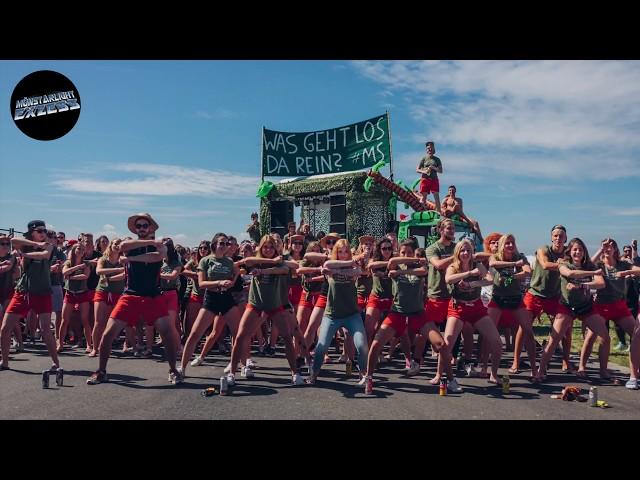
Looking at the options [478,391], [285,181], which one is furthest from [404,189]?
[478,391]

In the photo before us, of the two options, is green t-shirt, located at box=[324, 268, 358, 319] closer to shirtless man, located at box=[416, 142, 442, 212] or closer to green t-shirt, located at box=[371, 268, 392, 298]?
green t-shirt, located at box=[371, 268, 392, 298]

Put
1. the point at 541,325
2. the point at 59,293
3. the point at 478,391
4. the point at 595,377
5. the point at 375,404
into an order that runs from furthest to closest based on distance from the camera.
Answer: the point at 541,325 < the point at 59,293 < the point at 595,377 < the point at 478,391 < the point at 375,404

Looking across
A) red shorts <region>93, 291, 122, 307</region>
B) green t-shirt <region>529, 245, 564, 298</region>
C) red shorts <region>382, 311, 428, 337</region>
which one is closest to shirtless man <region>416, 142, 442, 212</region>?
A: green t-shirt <region>529, 245, 564, 298</region>

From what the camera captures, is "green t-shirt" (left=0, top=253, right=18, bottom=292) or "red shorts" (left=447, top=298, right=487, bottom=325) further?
"green t-shirt" (left=0, top=253, right=18, bottom=292)

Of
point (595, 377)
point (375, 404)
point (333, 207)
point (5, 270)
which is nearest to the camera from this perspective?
point (375, 404)

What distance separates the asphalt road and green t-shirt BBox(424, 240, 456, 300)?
130 cm

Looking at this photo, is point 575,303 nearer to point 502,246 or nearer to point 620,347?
point 502,246

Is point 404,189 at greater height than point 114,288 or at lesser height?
greater

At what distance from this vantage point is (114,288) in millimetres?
8602

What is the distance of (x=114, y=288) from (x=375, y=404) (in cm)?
526

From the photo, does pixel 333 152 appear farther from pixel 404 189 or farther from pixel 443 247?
pixel 443 247


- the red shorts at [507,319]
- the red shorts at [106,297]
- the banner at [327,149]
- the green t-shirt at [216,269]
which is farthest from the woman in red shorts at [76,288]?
the banner at [327,149]

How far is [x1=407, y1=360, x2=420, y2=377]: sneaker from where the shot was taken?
299 inches

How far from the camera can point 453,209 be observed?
12.4 m
